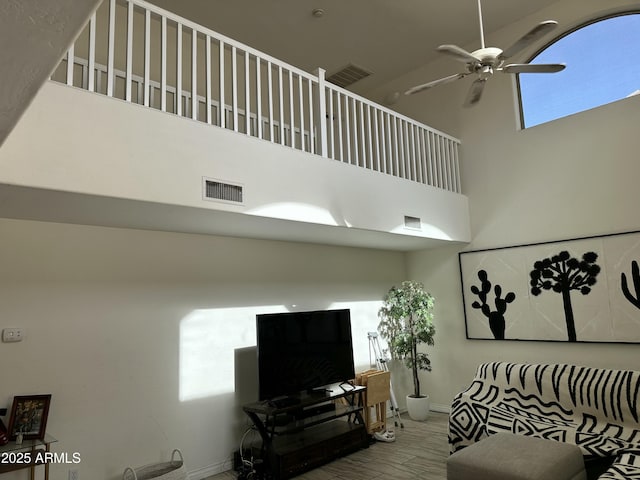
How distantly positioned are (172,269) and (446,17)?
4.26 meters

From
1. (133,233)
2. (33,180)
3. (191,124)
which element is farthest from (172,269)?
(33,180)

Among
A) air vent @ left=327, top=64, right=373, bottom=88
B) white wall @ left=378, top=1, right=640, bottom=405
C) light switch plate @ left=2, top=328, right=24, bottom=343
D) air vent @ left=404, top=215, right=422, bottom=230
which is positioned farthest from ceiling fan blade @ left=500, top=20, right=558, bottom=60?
light switch plate @ left=2, top=328, right=24, bottom=343

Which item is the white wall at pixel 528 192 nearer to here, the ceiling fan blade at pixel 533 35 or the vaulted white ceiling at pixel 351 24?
the vaulted white ceiling at pixel 351 24

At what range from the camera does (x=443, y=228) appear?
5.15 m

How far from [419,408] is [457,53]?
13.4 feet

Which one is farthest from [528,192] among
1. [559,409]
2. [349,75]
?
[349,75]

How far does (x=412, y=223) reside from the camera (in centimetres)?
476

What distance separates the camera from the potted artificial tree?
5393 millimetres

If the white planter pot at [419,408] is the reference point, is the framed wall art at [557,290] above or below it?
above

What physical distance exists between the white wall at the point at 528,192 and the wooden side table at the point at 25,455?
14.5 feet

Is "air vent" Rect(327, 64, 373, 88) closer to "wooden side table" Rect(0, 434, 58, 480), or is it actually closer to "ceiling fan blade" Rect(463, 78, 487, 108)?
"ceiling fan blade" Rect(463, 78, 487, 108)

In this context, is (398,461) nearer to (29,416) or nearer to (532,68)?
(29,416)

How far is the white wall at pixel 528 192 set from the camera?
4.38m

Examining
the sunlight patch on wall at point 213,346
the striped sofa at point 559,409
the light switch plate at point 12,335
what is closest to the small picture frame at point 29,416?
the light switch plate at point 12,335
